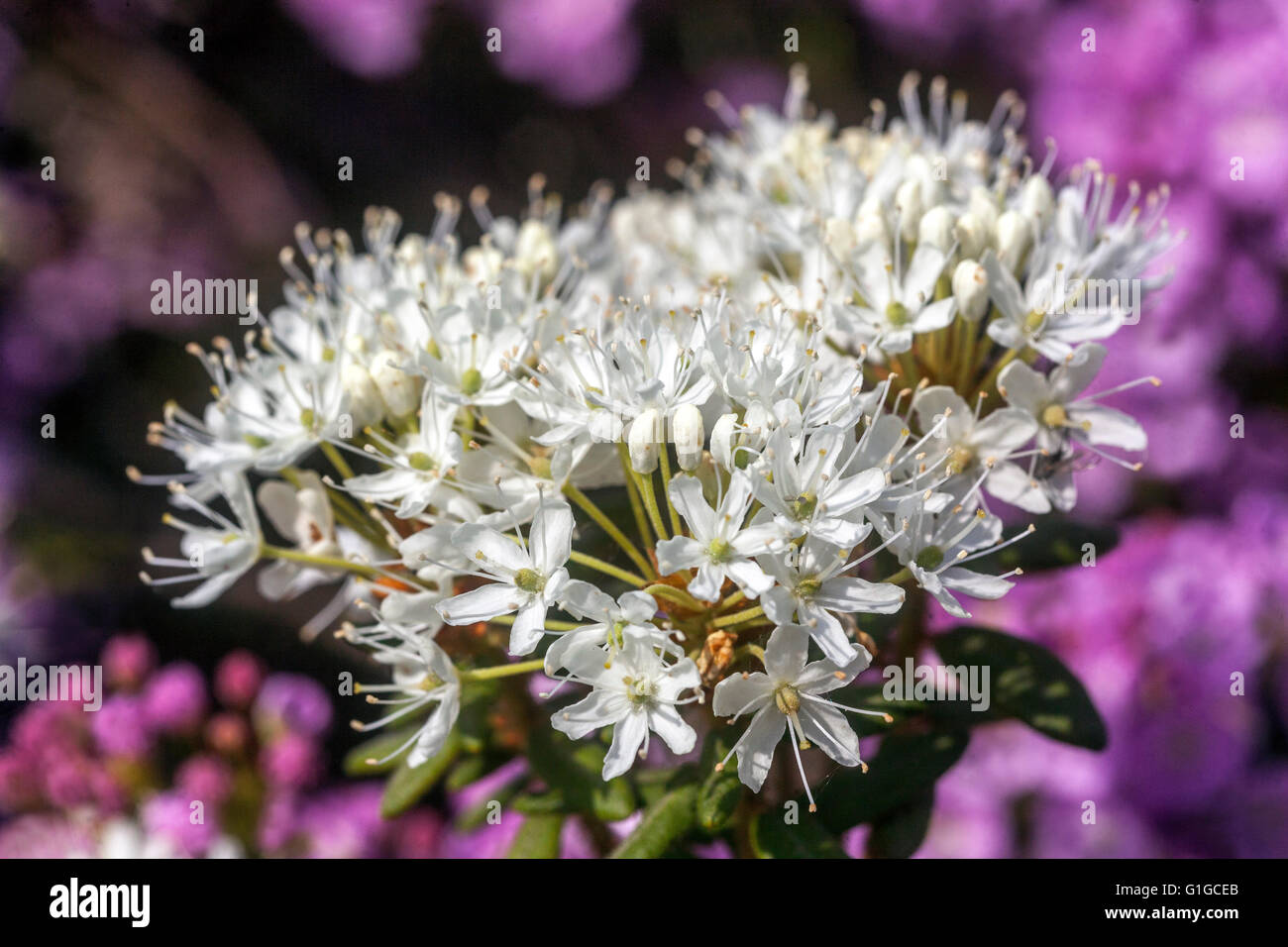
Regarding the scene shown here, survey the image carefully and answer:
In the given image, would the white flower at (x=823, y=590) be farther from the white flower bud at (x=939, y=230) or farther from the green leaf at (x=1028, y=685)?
the white flower bud at (x=939, y=230)

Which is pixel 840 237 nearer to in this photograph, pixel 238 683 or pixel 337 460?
pixel 337 460

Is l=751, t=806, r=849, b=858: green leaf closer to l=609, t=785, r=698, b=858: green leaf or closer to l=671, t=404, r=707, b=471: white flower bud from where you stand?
l=609, t=785, r=698, b=858: green leaf

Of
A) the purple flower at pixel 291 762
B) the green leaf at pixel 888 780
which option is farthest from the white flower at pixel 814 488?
the purple flower at pixel 291 762

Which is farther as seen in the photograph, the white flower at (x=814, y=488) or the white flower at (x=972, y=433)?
the white flower at (x=972, y=433)

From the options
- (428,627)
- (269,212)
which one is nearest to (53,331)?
(269,212)

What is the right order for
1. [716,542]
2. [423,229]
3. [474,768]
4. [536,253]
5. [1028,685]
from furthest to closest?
[423,229] < [536,253] < [474,768] < [1028,685] < [716,542]

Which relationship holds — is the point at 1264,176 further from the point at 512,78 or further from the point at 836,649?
the point at 512,78

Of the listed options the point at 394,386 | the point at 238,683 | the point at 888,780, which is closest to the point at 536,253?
the point at 394,386

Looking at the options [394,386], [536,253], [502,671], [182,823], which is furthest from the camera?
[182,823]

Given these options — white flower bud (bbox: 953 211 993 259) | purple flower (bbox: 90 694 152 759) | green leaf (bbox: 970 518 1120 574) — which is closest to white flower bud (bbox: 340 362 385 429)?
white flower bud (bbox: 953 211 993 259)
